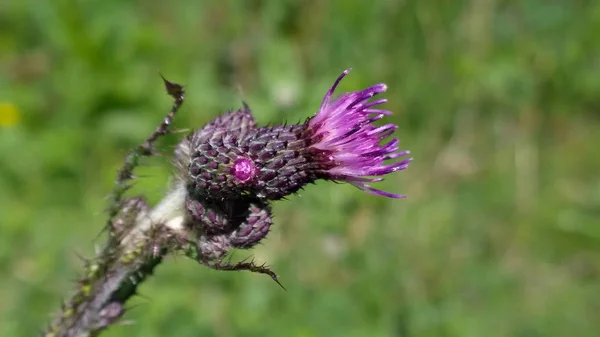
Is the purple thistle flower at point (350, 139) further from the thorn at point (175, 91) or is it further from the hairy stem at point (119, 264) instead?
the hairy stem at point (119, 264)

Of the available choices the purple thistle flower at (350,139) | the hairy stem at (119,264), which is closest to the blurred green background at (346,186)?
the hairy stem at (119,264)

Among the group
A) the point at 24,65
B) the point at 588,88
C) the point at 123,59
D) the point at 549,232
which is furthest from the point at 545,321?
the point at 24,65

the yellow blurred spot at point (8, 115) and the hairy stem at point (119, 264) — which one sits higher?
the yellow blurred spot at point (8, 115)

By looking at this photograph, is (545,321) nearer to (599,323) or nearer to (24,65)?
(599,323)

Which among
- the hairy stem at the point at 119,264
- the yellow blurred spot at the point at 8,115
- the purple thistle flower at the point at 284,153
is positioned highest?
the yellow blurred spot at the point at 8,115

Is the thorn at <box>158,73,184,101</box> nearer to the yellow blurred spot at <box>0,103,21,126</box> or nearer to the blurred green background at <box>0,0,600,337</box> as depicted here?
the blurred green background at <box>0,0,600,337</box>

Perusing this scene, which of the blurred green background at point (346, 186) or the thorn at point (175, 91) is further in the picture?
the blurred green background at point (346, 186)

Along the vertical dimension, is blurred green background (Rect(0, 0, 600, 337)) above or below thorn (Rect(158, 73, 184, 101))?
above

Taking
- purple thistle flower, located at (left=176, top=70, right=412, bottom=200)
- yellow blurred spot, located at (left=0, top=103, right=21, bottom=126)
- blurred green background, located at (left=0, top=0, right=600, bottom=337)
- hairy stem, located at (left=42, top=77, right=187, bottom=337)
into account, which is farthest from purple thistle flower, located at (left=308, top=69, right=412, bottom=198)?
yellow blurred spot, located at (left=0, top=103, right=21, bottom=126)
